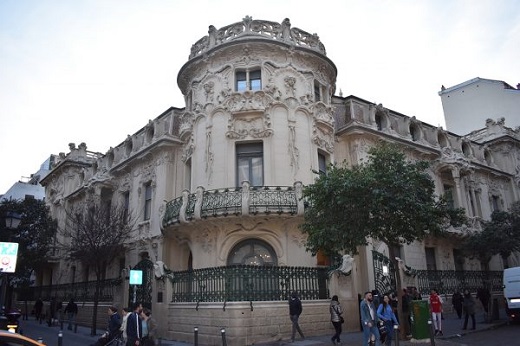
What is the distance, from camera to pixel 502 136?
107 ft

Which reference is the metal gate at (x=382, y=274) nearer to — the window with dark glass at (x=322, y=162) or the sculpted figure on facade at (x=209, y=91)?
the window with dark glass at (x=322, y=162)

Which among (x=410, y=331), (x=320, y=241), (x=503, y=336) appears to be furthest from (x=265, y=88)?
(x=503, y=336)

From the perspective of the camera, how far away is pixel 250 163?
64.7ft

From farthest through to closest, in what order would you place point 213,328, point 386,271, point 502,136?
point 502,136 < point 386,271 < point 213,328

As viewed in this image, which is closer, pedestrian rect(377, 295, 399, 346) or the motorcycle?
the motorcycle

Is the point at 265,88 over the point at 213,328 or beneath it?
over

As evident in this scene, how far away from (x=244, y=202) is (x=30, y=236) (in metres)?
22.5

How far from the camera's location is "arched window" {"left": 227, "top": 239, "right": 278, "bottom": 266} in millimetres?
18500

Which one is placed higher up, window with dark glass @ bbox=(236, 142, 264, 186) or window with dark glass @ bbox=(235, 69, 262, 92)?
window with dark glass @ bbox=(235, 69, 262, 92)

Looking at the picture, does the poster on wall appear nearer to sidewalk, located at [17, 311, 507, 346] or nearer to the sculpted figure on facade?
sidewalk, located at [17, 311, 507, 346]

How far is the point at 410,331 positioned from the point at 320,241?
173 inches

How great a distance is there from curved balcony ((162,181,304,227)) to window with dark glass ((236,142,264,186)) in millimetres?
1332

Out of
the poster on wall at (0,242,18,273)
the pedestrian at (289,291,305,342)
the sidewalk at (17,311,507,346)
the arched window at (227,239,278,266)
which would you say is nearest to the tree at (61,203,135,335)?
the sidewalk at (17,311,507,346)

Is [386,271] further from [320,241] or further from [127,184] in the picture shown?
[127,184]
